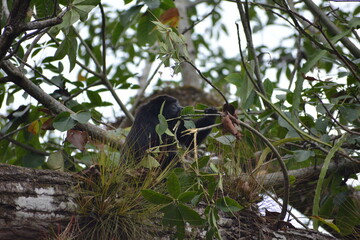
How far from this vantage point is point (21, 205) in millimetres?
2662

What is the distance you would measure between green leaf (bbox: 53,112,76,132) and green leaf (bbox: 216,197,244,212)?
1.28 meters

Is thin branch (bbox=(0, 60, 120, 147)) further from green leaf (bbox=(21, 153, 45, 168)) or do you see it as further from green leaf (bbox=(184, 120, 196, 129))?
green leaf (bbox=(184, 120, 196, 129))

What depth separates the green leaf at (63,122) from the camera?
346cm

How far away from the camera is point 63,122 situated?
11.5ft

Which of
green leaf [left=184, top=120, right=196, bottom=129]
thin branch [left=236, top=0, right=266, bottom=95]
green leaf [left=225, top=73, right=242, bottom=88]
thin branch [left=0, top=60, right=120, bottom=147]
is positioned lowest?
green leaf [left=184, top=120, right=196, bottom=129]

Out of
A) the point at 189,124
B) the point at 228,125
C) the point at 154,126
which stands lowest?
the point at 228,125

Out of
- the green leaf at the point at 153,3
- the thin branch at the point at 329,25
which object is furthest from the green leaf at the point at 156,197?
the thin branch at the point at 329,25

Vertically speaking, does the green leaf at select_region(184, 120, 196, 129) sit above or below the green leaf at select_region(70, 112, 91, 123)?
below

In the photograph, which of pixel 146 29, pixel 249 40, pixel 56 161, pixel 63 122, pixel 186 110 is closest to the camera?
pixel 186 110

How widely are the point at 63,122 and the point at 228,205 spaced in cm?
141

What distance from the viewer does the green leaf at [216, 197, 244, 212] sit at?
2.69 metres

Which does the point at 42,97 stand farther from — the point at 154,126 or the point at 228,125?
the point at 228,125

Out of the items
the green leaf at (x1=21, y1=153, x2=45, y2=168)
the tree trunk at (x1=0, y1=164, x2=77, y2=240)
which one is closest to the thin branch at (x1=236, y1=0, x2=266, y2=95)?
the tree trunk at (x1=0, y1=164, x2=77, y2=240)

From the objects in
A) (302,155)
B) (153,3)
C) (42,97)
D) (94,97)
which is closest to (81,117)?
(42,97)
